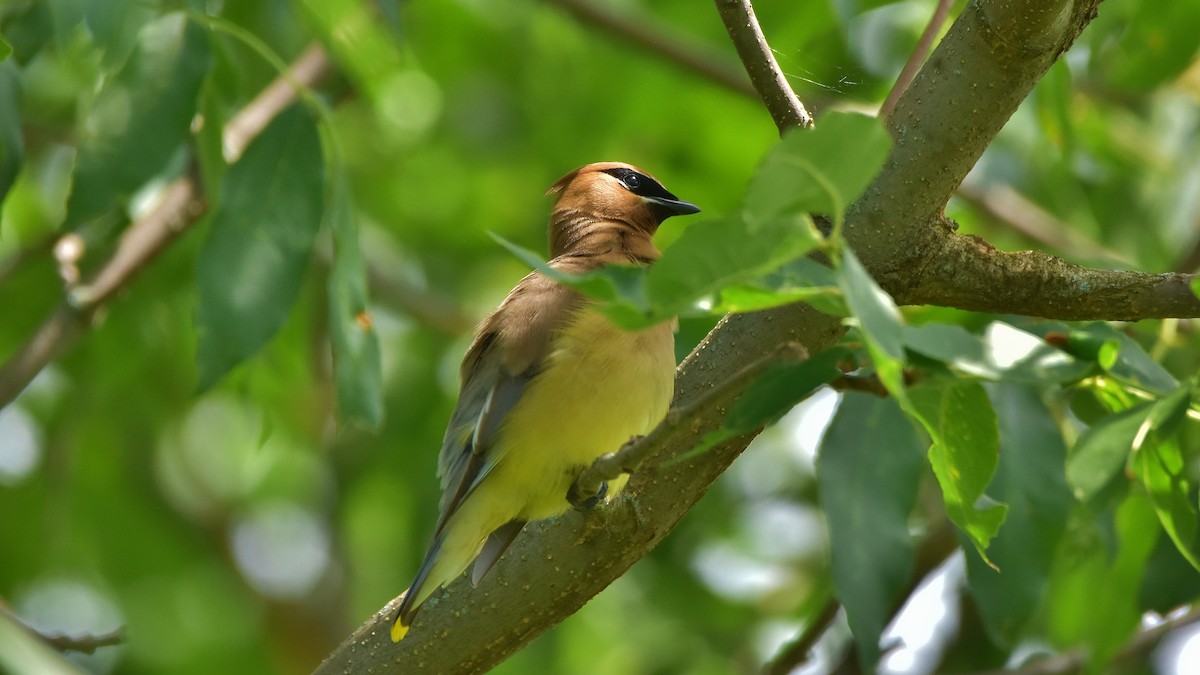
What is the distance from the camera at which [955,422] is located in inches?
103

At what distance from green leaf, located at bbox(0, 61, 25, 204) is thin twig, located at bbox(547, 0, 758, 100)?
10.5 feet

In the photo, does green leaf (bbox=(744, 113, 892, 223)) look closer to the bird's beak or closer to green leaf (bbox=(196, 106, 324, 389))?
green leaf (bbox=(196, 106, 324, 389))

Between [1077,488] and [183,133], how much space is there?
2441 millimetres

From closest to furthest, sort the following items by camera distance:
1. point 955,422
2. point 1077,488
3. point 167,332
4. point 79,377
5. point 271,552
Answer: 1. point 955,422
2. point 1077,488
3. point 79,377
4. point 167,332
5. point 271,552

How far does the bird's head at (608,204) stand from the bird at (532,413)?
559 millimetres

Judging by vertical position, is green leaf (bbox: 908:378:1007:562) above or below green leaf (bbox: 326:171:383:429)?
above

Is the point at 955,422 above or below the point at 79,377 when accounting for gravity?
above

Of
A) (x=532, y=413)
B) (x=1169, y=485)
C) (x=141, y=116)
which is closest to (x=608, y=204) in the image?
(x=532, y=413)

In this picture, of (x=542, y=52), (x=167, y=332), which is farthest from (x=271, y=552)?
(x=542, y=52)

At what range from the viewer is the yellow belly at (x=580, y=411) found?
3.70 metres

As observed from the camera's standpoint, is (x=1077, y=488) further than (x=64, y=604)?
No

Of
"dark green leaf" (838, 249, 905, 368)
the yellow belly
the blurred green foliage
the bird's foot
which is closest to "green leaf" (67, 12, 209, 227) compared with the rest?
the blurred green foliage

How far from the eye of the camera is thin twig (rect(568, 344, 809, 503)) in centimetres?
233

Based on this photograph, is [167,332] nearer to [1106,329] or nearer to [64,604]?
[64,604]
